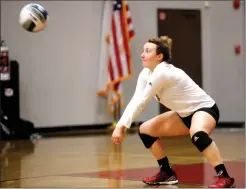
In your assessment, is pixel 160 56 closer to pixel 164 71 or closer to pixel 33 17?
pixel 164 71

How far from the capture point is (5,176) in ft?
18.3

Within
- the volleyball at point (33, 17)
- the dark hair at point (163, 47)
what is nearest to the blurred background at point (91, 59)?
the volleyball at point (33, 17)

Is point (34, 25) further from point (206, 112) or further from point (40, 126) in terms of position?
point (40, 126)

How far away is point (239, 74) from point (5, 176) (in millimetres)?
9174

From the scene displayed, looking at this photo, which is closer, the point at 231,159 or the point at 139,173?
the point at 139,173

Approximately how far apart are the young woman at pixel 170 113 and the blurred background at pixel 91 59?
6251 millimetres

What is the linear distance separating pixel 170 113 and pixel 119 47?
7581mm

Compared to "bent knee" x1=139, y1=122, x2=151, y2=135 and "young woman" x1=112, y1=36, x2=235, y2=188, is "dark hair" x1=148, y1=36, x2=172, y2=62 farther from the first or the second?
"bent knee" x1=139, y1=122, x2=151, y2=135

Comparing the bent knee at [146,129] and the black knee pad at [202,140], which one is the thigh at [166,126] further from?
the black knee pad at [202,140]

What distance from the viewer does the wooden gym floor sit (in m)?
5.04

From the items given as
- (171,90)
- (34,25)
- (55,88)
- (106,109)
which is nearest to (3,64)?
(55,88)

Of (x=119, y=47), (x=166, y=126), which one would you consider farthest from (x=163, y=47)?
(x=119, y=47)

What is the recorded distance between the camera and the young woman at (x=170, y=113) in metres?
4.39

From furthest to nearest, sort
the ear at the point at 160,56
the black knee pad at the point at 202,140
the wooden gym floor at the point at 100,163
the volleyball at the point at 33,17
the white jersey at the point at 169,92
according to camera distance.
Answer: the volleyball at the point at 33,17 < the wooden gym floor at the point at 100,163 < the ear at the point at 160,56 < the white jersey at the point at 169,92 < the black knee pad at the point at 202,140
